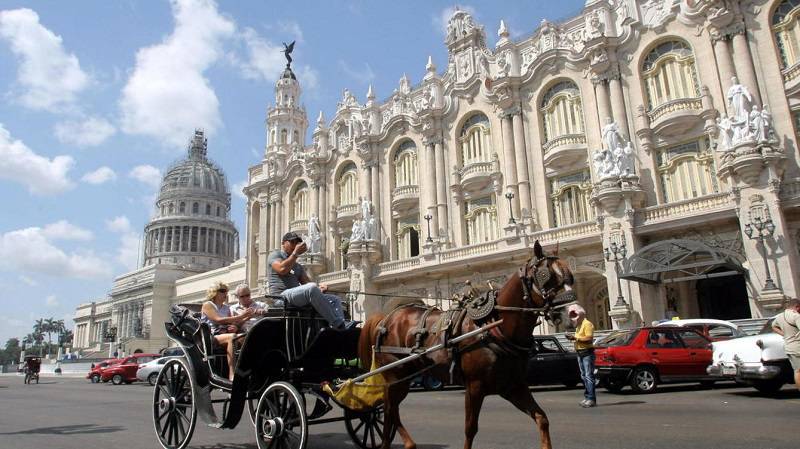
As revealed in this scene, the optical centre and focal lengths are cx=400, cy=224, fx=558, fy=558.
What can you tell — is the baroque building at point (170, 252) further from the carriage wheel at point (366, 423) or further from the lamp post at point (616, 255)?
the carriage wheel at point (366, 423)

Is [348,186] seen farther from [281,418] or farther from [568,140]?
[281,418]

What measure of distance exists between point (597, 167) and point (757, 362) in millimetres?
13979

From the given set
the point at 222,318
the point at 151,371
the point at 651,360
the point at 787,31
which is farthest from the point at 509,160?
the point at 222,318

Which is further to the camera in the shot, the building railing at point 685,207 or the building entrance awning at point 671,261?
the building railing at point 685,207

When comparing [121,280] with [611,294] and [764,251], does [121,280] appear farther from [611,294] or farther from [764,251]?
[764,251]

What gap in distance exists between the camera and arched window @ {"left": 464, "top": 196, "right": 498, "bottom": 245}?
2911 cm

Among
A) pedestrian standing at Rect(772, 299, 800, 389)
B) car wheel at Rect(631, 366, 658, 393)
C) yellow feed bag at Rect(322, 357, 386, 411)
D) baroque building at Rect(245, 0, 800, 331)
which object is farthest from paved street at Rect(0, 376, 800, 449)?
baroque building at Rect(245, 0, 800, 331)

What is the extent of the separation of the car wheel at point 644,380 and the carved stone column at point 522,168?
14666mm

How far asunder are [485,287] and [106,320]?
83816 mm

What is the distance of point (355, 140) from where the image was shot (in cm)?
3672

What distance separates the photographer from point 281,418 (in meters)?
5.48

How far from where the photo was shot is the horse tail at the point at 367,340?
636cm

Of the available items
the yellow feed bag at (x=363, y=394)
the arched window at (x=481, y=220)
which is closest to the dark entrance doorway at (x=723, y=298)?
the arched window at (x=481, y=220)

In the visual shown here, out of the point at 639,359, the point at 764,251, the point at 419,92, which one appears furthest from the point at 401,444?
the point at 419,92
